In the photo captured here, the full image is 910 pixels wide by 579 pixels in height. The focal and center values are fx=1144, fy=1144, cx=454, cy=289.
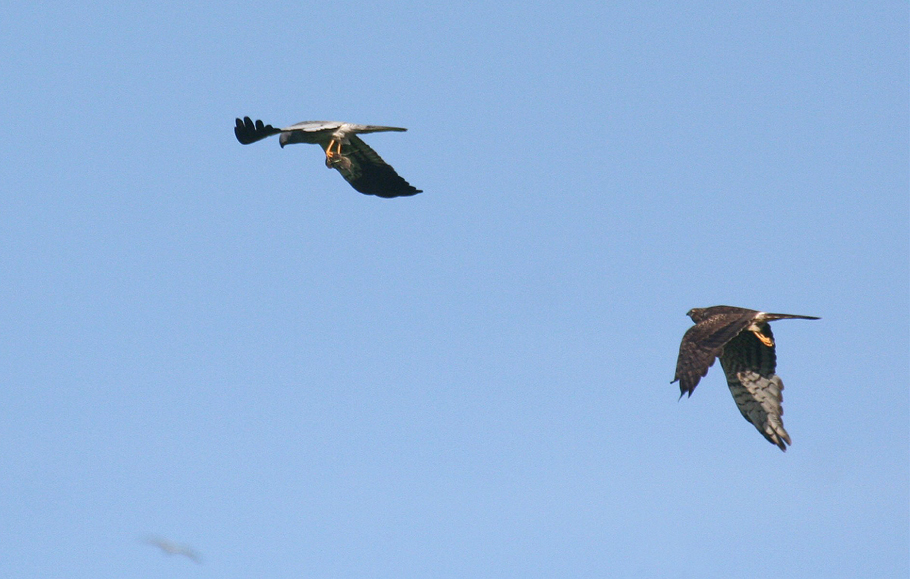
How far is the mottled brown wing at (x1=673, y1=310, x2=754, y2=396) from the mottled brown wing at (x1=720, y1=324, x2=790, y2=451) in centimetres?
104

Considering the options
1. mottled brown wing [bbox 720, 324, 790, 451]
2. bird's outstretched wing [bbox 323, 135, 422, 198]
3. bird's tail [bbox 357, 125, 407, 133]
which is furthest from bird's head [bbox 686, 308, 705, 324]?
bird's tail [bbox 357, 125, 407, 133]

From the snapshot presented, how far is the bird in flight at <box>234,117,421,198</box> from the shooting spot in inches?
620

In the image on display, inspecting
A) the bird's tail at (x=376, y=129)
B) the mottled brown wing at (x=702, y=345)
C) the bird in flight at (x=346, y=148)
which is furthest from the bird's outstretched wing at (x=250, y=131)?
the mottled brown wing at (x=702, y=345)

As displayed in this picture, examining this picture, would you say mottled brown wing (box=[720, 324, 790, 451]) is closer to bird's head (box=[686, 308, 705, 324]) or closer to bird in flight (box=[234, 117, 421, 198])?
bird's head (box=[686, 308, 705, 324])

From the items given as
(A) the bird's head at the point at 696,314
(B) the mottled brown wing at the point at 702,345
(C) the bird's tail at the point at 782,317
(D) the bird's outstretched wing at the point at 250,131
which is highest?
(D) the bird's outstretched wing at the point at 250,131

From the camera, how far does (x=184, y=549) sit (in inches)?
534

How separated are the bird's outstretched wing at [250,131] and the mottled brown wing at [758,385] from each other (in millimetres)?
7083

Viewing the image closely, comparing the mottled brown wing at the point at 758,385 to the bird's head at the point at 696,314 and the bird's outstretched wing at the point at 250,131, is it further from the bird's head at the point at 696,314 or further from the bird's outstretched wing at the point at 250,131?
the bird's outstretched wing at the point at 250,131

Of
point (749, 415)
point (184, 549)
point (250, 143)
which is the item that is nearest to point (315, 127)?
point (250, 143)

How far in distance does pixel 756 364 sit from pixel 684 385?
9.82 ft

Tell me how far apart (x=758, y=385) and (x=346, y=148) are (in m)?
6.94

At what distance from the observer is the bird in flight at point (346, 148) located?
15758 mm

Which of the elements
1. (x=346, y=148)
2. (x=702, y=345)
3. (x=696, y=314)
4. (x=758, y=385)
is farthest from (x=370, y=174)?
(x=758, y=385)

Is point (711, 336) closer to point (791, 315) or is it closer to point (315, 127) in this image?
point (791, 315)
